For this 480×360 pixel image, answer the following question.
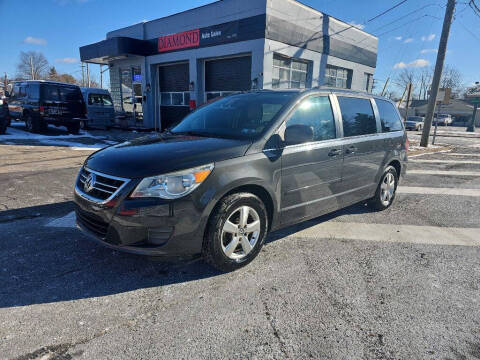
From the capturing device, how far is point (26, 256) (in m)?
3.21

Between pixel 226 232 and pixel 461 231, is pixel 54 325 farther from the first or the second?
pixel 461 231

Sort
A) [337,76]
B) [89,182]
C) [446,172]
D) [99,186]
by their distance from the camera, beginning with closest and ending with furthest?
[99,186] < [89,182] < [446,172] < [337,76]

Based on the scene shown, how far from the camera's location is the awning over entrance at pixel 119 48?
697 inches

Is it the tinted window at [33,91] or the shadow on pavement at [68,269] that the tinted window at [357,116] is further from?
the tinted window at [33,91]

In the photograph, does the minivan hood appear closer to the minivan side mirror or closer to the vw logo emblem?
the vw logo emblem

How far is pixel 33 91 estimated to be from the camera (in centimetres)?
1256

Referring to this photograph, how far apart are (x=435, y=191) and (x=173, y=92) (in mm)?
15638

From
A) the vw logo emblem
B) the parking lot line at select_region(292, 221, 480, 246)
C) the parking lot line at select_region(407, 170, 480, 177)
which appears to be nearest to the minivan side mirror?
the parking lot line at select_region(292, 221, 480, 246)

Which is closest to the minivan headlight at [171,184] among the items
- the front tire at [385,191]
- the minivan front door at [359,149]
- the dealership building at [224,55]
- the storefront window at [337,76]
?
the minivan front door at [359,149]

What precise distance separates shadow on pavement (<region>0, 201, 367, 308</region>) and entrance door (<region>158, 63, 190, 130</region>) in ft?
47.9

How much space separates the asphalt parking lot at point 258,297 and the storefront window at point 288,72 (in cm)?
1205

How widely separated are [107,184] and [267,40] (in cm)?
1305

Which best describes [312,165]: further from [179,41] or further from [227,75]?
[179,41]

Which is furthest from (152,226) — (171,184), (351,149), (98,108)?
(98,108)
